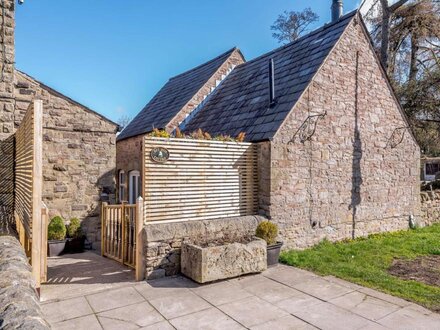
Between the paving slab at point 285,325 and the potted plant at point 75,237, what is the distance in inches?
239

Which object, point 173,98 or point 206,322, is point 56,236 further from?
point 173,98

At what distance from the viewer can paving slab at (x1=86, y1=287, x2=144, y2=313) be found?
473 cm

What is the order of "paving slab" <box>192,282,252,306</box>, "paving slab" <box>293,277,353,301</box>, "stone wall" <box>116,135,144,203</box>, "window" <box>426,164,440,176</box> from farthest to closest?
"window" <box>426,164,440,176</box>, "stone wall" <box>116,135,144,203</box>, "paving slab" <box>293,277,353,301</box>, "paving slab" <box>192,282,252,306</box>

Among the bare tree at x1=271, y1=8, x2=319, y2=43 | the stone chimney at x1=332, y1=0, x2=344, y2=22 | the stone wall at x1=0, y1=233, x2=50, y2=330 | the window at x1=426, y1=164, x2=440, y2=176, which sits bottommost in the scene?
the stone wall at x1=0, y1=233, x2=50, y2=330

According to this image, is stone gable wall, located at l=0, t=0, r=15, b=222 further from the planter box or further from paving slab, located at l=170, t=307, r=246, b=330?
paving slab, located at l=170, t=307, r=246, b=330

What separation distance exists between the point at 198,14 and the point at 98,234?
351 inches

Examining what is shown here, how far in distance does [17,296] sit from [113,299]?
8.71 feet

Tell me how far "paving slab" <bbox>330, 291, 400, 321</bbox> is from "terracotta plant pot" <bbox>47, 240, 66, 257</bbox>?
6.61 meters

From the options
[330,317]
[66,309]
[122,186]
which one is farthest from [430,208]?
[66,309]

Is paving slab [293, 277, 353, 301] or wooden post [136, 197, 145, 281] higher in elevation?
wooden post [136, 197, 145, 281]

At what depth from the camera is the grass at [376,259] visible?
5.30 metres

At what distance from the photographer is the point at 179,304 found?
483 centimetres

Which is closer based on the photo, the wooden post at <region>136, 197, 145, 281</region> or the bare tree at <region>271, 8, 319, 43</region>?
the wooden post at <region>136, 197, 145, 281</region>

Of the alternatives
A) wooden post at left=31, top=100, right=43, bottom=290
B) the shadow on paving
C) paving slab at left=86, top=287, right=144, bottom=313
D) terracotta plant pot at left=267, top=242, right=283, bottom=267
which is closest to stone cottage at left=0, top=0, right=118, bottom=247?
the shadow on paving
